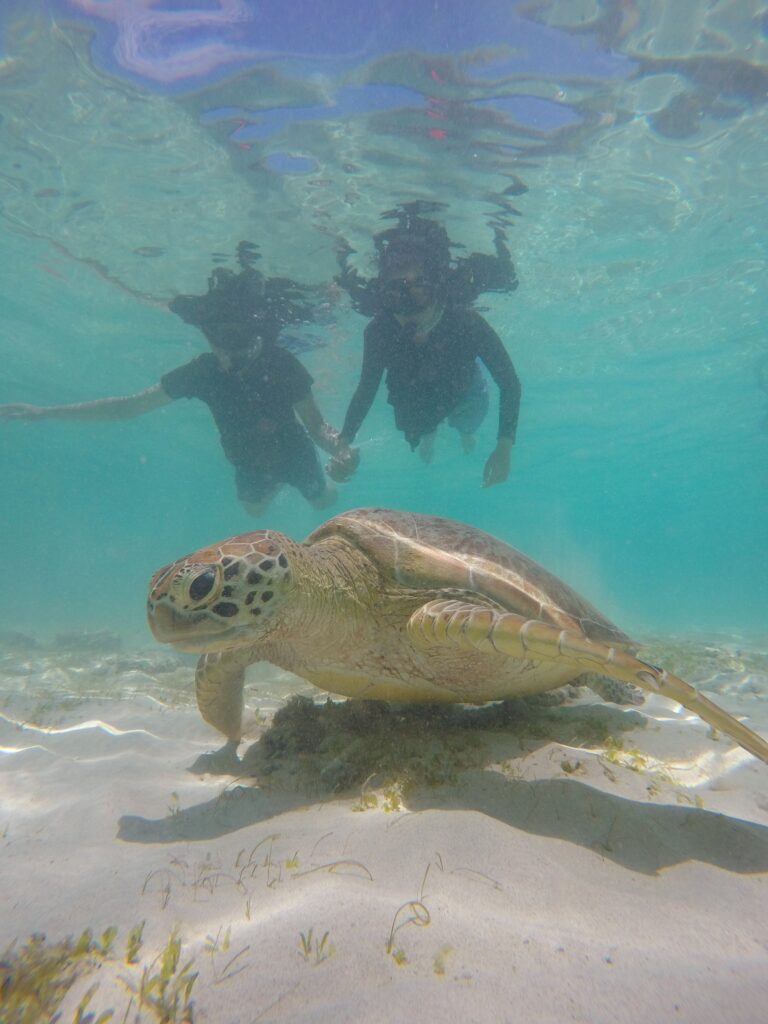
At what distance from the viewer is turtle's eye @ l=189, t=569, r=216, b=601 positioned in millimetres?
2375

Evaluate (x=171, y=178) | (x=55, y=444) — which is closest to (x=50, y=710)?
(x=171, y=178)

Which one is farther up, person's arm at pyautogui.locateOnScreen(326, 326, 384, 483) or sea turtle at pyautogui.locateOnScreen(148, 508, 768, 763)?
person's arm at pyautogui.locateOnScreen(326, 326, 384, 483)

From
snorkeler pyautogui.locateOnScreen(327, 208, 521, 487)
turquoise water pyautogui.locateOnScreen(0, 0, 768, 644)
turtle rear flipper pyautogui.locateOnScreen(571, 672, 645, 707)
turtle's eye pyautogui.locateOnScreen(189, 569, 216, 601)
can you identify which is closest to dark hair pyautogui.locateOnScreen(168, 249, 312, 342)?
turquoise water pyautogui.locateOnScreen(0, 0, 768, 644)

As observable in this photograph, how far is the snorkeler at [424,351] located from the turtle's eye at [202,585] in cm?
648

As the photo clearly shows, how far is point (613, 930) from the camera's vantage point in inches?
58.9

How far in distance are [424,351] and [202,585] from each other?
8599mm

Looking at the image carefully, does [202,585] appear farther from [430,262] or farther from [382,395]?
[382,395]

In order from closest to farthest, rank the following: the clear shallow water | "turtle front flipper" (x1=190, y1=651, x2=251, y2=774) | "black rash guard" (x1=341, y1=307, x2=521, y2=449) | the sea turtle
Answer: the clear shallow water → the sea turtle → "turtle front flipper" (x1=190, y1=651, x2=251, y2=774) → "black rash guard" (x1=341, y1=307, x2=521, y2=449)

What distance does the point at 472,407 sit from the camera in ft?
39.6

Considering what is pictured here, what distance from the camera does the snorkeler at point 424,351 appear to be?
29.6ft

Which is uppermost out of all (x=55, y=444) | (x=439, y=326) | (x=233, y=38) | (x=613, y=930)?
(x=55, y=444)

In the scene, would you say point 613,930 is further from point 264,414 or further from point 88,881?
point 264,414

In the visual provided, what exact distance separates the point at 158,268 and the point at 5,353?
1238cm

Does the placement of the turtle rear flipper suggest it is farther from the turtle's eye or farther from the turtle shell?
the turtle's eye
